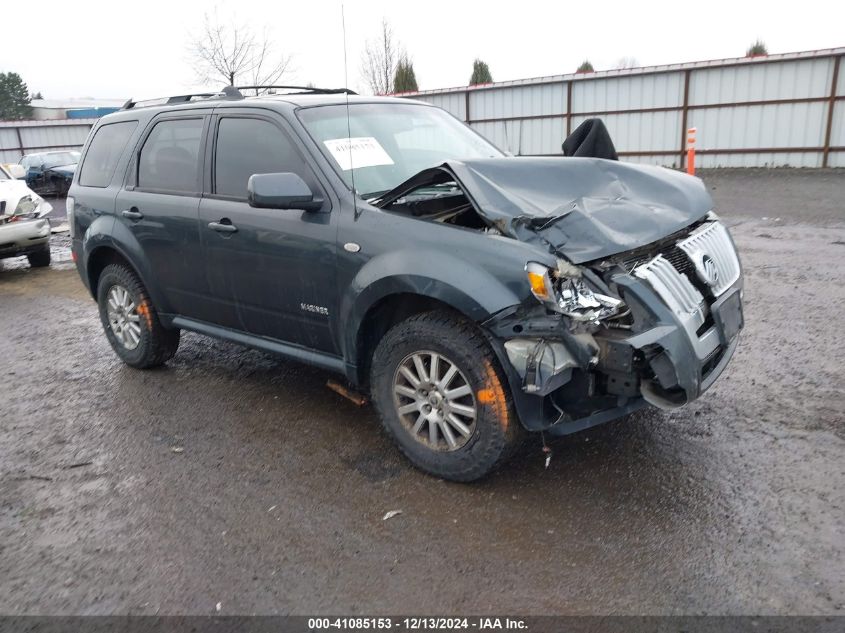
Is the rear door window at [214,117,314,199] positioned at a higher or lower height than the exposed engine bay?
higher

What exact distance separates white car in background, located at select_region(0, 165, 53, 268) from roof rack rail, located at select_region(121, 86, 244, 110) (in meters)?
5.00

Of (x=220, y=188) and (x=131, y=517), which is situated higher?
(x=220, y=188)

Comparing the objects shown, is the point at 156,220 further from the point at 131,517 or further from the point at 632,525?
the point at 632,525

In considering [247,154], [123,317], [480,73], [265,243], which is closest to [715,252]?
[265,243]

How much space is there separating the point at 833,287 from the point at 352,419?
16.3 feet

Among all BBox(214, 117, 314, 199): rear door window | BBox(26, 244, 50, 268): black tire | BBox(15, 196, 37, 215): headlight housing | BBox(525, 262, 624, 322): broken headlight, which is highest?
BBox(214, 117, 314, 199): rear door window

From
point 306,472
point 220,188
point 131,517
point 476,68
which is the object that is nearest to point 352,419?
point 306,472

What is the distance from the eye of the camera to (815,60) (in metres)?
16.4

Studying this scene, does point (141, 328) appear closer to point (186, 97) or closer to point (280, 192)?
point (186, 97)

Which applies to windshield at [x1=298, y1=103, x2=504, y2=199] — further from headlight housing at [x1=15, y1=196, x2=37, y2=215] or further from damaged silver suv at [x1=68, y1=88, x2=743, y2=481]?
headlight housing at [x1=15, y1=196, x2=37, y2=215]

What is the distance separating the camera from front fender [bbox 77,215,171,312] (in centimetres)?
498

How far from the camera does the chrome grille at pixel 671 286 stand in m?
3.02

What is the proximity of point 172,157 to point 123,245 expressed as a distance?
0.79 meters

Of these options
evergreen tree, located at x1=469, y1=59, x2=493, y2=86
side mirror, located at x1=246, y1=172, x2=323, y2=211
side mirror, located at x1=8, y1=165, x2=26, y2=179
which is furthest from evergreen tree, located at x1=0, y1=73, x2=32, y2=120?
side mirror, located at x1=246, y1=172, x2=323, y2=211
